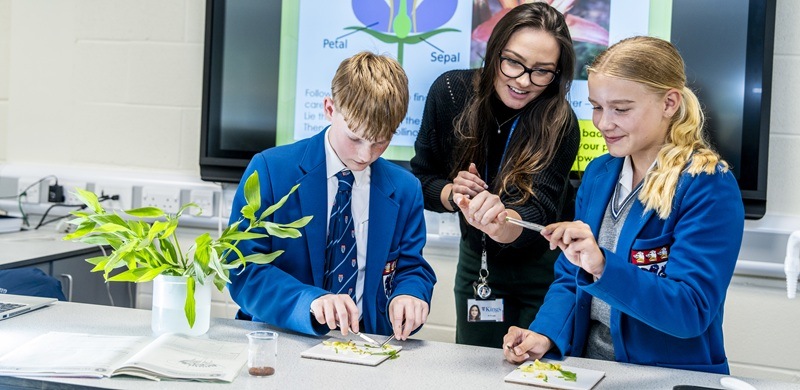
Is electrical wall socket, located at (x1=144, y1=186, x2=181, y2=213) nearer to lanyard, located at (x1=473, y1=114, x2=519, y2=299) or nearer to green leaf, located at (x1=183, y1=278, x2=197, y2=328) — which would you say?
lanyard, located at (x1=473, y1=114, x2=519, y2=299)

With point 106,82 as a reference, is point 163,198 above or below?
below

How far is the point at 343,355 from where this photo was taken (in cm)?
147

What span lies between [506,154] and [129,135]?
1.57 m

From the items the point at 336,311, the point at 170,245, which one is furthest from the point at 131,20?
the point at 336,311

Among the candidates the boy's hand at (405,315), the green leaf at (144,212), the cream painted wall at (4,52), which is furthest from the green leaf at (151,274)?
the cream painted wall at (4,52)

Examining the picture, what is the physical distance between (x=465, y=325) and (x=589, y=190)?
2.12ft

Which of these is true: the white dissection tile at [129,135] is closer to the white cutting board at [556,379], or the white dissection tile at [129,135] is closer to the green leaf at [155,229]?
the green leaf at [155,229]

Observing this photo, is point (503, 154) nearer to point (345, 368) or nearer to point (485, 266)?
point (485, 266)

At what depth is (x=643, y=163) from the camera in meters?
1.65

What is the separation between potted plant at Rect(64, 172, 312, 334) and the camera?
156 centimetres

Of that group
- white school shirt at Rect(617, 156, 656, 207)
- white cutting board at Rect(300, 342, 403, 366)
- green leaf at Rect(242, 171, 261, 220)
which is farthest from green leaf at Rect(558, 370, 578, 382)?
green leaf at Rect(242, 171, 261, 220)

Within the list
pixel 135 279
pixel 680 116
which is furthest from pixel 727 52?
pixel 135 279

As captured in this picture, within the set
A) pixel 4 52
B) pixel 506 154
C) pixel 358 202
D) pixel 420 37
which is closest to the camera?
pixel 358 202

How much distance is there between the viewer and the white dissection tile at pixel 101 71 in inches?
122
